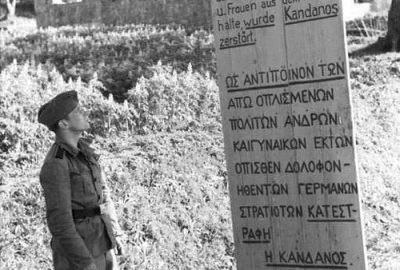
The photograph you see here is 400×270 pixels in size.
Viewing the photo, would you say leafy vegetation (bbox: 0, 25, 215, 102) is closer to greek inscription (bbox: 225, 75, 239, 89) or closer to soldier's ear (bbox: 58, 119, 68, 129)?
greek inscription (bbox: 225, 75, 239, 89)

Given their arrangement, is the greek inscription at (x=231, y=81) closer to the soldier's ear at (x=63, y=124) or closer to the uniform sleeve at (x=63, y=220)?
the soldier's ear at (x=63, y=124)

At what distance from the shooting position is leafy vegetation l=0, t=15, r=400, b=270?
6.20 m

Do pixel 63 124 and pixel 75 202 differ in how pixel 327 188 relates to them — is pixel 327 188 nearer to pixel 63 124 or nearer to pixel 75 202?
pixel 75 202

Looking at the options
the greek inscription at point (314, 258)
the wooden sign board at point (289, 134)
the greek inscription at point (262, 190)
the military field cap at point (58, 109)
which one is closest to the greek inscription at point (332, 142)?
the wooden sign board at point (289, 134)

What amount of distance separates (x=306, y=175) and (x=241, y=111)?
0.61 meters

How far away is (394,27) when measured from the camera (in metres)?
17.8

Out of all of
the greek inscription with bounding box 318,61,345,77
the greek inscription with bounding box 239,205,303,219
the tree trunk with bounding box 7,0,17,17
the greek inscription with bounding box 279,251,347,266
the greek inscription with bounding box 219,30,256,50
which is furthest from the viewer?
the tree trunk with bounding box 7,0,17,17

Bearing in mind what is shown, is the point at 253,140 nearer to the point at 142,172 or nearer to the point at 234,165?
the point at 234,165

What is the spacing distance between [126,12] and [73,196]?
1985 cm

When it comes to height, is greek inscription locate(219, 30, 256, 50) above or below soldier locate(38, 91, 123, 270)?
above

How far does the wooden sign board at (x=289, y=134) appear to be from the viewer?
183 inches

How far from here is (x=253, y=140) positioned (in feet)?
16.4

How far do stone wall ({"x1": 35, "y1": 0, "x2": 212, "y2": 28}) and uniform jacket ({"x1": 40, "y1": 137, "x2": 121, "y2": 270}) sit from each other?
1739 centimetres

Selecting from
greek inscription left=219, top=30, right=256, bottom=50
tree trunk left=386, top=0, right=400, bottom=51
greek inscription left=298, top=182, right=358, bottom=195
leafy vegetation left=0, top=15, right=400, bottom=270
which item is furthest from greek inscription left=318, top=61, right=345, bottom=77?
tree trunk left=386, top=0, right=400, bottom=51
